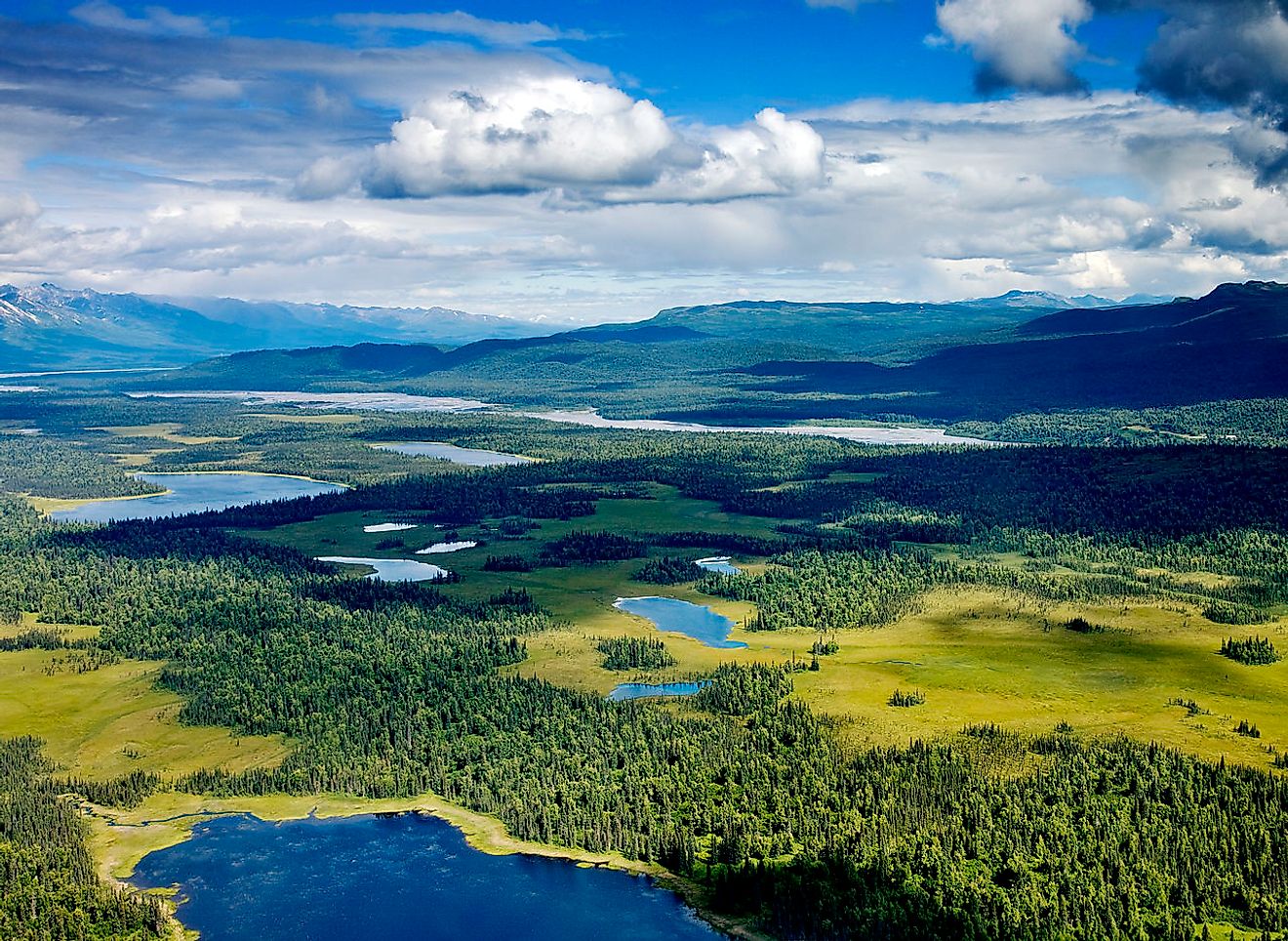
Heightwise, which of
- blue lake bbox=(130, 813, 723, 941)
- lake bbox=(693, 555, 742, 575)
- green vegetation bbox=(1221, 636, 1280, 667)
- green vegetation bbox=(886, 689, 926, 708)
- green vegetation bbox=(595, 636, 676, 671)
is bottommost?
blue lake bbox=(130, 813, 723, 941)

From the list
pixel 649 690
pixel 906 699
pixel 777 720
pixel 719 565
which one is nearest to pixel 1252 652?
pixel 906 699

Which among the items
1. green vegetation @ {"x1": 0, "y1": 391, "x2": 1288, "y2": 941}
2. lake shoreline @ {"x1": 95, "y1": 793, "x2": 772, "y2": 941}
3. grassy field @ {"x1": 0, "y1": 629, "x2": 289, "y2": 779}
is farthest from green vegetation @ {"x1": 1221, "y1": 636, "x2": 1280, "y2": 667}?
grassy field @ {"x1": 0, "y1": 629, "x2": 289, "y2": 779}

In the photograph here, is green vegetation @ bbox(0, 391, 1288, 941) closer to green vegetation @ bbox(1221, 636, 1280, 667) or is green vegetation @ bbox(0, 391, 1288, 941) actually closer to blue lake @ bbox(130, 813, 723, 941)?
green vegetation @ bbox(1221, 636, 1280, 667)

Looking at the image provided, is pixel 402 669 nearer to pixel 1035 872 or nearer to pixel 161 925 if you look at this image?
pixel 161 925

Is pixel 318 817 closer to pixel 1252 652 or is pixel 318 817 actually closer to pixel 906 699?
pixel 906 699

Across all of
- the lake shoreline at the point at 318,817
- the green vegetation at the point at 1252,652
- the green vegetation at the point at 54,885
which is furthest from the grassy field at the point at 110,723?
the green vegetation at the point at 1252,652

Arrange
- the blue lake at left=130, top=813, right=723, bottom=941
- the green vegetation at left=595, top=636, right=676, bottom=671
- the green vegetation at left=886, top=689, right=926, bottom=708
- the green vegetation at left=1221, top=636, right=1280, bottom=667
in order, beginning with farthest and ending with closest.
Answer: the green vegetation at left=595, top=636, right=676, bottom=671
the green vegetation at left=1221, top=636, right=1280, bottom=667
the green vegetation at left=886, top=689, right=926, bottom=708
the blue lake at left=130, top=813, right=723, bottom=941

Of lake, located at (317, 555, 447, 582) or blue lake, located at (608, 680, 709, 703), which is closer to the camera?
blue lake, located at (608, 680, 709, 703)
